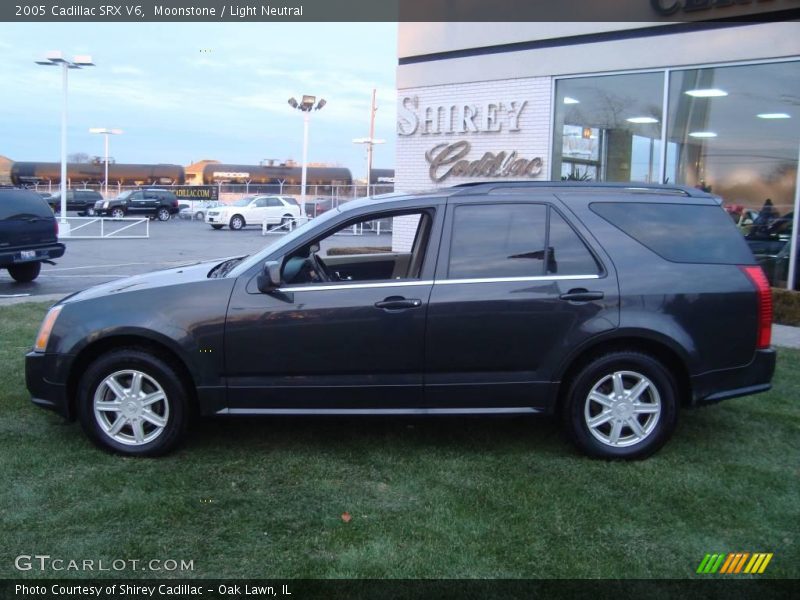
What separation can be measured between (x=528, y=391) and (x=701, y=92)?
8.46 metres

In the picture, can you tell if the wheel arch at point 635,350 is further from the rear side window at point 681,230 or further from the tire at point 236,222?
the tire at point 236,222

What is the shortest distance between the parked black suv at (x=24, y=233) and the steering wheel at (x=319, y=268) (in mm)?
9388

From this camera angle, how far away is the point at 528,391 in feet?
16.2

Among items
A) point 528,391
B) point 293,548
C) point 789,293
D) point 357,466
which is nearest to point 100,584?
point 293,548

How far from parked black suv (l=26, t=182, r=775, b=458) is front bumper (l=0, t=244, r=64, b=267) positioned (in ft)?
29.6

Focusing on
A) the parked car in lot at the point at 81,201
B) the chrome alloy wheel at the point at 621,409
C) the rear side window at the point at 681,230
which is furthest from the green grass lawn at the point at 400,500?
the parked car in lot at the point at 81,201

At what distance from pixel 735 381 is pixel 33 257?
12.0 m

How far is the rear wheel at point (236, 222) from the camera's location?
35906 millimetres

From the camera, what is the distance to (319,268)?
5461 mm

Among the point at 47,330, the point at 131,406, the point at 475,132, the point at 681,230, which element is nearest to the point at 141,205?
the point at 475,132

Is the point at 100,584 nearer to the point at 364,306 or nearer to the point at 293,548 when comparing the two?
the point at 293,548

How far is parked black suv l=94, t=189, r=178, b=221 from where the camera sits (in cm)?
4441

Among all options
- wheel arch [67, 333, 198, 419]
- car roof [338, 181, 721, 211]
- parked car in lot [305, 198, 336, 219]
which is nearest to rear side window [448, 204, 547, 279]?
car roof [338, 181, 721, 211]

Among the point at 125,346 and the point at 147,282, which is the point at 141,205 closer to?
the point at 147,282
